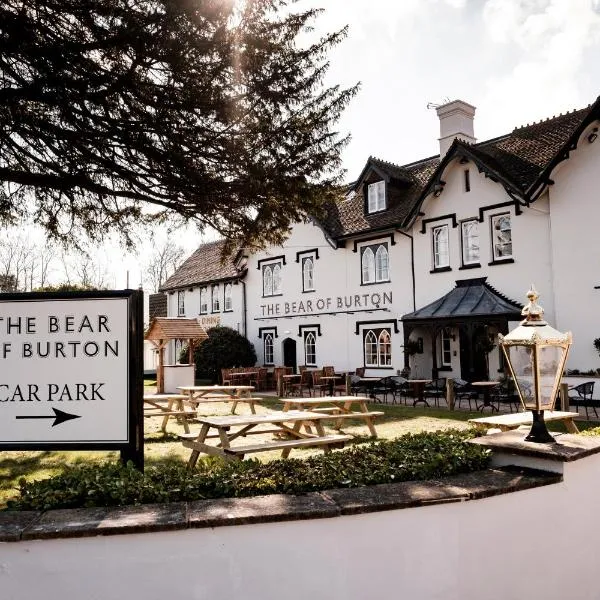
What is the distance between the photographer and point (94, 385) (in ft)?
14.4

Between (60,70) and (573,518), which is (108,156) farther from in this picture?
(573,518)

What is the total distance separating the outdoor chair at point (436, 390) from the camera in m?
17.8

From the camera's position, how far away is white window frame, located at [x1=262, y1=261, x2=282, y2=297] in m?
27.6

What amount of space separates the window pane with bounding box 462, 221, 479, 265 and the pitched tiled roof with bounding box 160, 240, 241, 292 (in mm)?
12852

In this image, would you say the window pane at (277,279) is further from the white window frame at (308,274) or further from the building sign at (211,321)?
the building sign at (211,321)

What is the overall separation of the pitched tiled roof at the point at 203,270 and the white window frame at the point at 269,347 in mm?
3723

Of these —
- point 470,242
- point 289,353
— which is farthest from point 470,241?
point 289,353

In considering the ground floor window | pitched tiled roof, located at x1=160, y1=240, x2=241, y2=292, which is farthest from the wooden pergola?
the ground floor window

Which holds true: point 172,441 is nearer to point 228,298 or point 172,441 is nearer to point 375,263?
point 375,263

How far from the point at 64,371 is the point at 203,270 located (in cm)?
2898

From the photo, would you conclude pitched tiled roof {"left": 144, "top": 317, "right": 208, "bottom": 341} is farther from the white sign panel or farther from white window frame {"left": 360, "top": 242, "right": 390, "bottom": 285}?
the white sign panel

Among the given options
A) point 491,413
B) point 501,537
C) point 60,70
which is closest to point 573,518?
point 501,537

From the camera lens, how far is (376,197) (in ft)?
78.3

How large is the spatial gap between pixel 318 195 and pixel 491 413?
8.98 metres
